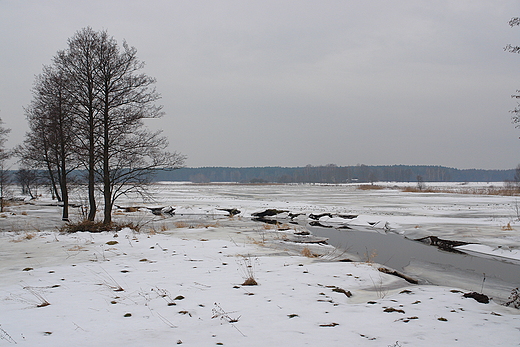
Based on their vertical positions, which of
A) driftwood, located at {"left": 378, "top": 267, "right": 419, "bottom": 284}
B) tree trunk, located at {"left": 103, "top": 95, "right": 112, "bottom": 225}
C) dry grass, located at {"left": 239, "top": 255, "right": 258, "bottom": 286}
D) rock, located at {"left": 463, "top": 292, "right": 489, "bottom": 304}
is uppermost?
tree trunk, located at {"left": 103, "top": 95, "right": 112, "bottom": 225}

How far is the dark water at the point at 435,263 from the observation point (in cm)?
Answer: 850

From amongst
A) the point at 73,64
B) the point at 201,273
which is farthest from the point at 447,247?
the point at 73,64

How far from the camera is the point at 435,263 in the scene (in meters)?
11.1

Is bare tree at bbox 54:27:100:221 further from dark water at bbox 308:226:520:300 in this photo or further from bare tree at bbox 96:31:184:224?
dark water at bbox 308:226:520:300

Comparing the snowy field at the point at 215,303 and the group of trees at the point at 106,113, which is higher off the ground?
the group of trees at the point at 106,113

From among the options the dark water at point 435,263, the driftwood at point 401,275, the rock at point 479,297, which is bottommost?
the dark water at point 435,263

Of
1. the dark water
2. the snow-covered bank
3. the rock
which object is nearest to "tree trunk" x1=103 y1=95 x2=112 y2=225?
the snow-covered bank

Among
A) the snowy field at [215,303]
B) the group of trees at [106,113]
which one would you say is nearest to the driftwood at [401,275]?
the snowy field at [215,303]

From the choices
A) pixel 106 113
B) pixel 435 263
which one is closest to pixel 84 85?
pixel 106 113

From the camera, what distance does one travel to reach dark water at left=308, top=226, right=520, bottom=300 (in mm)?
8505

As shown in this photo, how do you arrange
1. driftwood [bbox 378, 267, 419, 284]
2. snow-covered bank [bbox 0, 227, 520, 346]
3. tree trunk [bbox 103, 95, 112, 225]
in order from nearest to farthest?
snow-covered bank [bbox 0, 227, 520, 346], driftwood [bbox 378, 267, 419, 284], tree trunk [bbox 103, 95, 112, 225]

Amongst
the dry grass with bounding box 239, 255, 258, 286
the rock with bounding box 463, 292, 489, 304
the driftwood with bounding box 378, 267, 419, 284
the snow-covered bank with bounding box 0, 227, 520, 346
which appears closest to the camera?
the snow-covered bank with bounding box 0, 227, 520, 346

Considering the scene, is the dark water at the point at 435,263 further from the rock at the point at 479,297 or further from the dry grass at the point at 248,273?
the dry grass at the point at 248,273

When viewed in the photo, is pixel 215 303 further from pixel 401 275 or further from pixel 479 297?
pixel 401 275
